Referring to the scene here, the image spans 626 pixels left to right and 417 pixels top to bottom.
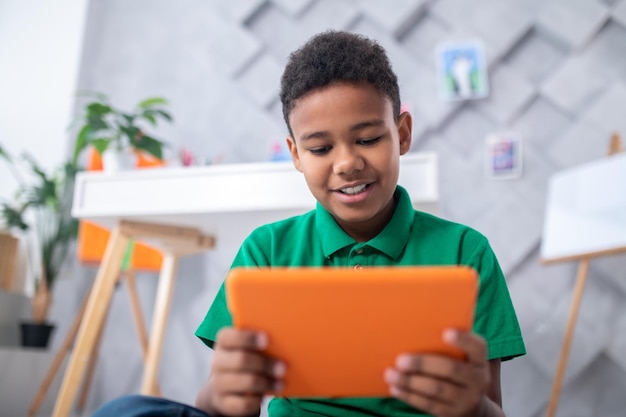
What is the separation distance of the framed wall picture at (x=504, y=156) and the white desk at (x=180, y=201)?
106cm

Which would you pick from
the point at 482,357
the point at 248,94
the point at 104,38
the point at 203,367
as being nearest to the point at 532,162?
the point at 248,94

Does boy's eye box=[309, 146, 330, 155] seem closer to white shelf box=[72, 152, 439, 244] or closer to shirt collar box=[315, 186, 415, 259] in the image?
shirt collar box=[315, 186, 415, 259]

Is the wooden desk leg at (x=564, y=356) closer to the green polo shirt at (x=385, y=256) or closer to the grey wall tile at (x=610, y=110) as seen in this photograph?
the grey wall tile at (x=610, y=110)

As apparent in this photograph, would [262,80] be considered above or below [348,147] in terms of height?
above

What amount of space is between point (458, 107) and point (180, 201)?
1.41 m

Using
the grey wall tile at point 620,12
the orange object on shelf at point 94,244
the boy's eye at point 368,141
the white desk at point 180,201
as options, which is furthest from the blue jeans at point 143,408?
the grey wall tile at point 620,12

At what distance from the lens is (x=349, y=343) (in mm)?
571

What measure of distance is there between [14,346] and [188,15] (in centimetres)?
177

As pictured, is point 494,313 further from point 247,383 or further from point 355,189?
point 247,383

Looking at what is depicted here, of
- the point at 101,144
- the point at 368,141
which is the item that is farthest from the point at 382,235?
the point at 101,144

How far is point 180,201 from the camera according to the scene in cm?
166

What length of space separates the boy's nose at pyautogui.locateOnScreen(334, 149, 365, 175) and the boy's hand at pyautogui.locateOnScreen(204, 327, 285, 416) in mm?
322

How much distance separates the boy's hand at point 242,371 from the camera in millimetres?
562

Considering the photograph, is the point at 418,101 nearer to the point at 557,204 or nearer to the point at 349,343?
the point at 557,204
